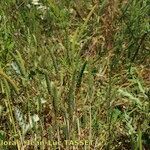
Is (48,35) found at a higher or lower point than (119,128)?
higher

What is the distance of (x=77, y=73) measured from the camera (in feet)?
6.14

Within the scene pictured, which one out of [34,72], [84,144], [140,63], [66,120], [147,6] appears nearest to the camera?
[66,120]

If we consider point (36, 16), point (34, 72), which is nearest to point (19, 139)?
point (34, 72)

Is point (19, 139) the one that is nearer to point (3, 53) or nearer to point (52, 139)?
point (52, 139)

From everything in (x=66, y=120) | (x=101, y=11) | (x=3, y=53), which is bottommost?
(x=66, y=120)

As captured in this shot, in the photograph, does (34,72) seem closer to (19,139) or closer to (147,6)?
(19,139)

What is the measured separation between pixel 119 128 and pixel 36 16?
3.25ft

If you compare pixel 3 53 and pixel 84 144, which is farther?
pixel 3 53

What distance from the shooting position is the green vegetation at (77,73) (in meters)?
1.53

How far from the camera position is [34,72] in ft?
6.23

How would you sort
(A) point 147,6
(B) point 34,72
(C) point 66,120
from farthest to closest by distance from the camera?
1. (A) point 147,6
2. (B) point 34,72
3. (C) point 66,120

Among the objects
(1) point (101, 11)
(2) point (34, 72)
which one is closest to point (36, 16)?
(1) point (101, 11)

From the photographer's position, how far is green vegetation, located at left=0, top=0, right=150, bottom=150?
5.02 feet

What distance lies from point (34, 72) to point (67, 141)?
0.52 metres
